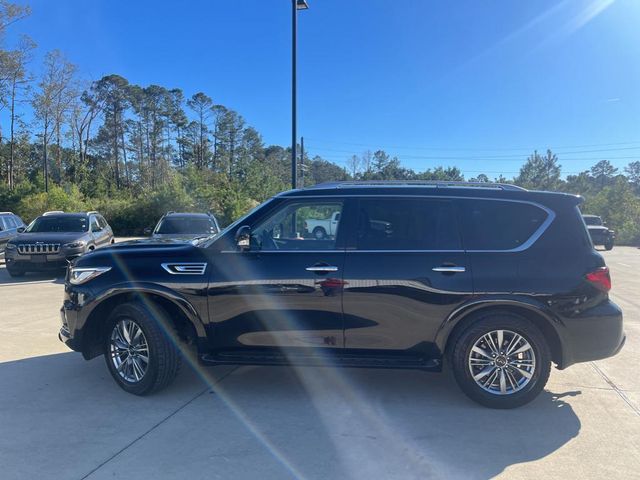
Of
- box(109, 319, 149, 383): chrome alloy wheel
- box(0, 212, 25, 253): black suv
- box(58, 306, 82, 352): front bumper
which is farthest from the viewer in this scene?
box(0, 212, 25, 253): black suv

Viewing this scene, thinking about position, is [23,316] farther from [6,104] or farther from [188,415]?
[6,104]

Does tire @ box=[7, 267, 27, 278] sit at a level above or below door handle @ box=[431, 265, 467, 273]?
below

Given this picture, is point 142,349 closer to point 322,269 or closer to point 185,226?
point 322,269

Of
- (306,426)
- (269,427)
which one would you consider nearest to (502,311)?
(306,426)

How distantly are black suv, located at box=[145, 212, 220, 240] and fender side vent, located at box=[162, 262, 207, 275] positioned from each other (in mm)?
7349

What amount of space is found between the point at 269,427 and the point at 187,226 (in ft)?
29.3

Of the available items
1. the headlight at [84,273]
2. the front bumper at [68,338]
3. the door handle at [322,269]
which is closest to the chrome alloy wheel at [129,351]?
the front bumper at [68,338]

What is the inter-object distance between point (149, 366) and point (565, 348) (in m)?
3.75

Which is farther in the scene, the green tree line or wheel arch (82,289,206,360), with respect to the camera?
the green tree line

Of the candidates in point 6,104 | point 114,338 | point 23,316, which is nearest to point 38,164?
point 6,104

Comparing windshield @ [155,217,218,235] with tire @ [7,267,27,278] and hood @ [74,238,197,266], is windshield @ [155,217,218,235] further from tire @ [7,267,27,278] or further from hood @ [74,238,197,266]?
hood @ [74,238,197,266]

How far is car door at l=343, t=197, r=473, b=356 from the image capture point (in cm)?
402

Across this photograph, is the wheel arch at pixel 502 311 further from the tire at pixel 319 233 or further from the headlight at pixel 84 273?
the headlight at pixel 84 273

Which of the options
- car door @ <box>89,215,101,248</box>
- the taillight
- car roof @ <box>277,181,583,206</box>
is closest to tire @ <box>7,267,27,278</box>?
car door @ <box>89,215,101,248</box>
